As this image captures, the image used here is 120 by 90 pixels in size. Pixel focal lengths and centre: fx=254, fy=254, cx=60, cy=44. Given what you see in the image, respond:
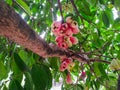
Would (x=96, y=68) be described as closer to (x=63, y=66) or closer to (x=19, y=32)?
(x=63, y=66)

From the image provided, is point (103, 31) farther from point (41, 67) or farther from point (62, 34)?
point (41, 67)

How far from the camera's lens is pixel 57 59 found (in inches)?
32.6

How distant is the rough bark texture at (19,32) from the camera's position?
0.45 m

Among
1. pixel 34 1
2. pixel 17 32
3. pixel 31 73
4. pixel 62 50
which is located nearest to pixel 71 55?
pixel 62 50

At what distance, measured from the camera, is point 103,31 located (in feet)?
4.29

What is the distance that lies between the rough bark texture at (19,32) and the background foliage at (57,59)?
63 millimetres

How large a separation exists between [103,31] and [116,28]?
195mm

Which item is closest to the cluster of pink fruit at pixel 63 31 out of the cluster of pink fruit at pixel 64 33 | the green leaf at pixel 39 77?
the cluster of pink fruit at pixel 64 33

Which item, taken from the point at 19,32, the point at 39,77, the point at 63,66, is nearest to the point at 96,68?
the point at 63,66

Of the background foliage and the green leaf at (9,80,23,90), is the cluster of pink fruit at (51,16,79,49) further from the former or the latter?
the green leaf at (9,80,23,90)

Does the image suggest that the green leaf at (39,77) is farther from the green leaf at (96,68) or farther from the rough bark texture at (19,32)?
the green leaf at (96,68)

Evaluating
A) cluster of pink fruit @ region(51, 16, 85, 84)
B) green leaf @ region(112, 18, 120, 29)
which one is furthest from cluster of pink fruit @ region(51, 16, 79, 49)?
green leaf @ region(112, 18, 120, 29)

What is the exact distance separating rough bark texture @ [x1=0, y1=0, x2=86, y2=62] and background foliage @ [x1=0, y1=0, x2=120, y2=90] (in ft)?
0.21

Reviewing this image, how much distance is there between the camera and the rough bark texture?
45 cm
